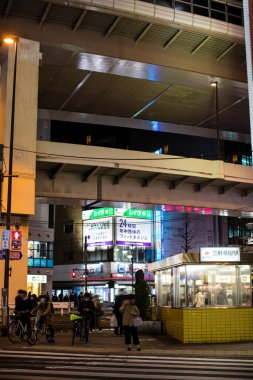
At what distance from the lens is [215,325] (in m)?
17.4

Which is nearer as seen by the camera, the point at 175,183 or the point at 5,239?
the point at 5,239

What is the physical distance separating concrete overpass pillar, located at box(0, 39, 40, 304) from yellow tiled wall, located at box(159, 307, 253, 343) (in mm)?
7168

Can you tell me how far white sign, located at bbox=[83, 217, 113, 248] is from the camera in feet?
219

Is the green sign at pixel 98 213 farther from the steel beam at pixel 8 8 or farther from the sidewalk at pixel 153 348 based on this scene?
the sidewalk at pixel 153 348

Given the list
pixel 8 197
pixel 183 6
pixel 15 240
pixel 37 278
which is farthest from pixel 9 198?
pixel 37 278

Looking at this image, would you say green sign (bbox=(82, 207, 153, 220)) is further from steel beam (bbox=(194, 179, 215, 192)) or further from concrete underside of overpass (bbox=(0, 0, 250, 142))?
steel beam (bbox=(194, 179, 215, 192))

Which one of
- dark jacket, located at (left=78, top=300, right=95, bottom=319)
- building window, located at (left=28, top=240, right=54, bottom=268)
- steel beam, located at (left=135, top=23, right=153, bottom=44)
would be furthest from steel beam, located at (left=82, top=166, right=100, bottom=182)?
building window, located at (left=28, top=240, right=54, bottom=268)

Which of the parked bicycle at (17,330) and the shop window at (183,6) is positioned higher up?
the shop window at (183,6)

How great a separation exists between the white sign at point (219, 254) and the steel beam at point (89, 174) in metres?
7.88

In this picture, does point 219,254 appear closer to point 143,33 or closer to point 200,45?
point 143,33

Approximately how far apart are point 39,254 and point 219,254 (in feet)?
143

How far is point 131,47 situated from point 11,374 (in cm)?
1777

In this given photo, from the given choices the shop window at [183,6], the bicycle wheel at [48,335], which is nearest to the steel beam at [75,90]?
the shop window at [183,6]

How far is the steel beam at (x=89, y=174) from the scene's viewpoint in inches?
941
